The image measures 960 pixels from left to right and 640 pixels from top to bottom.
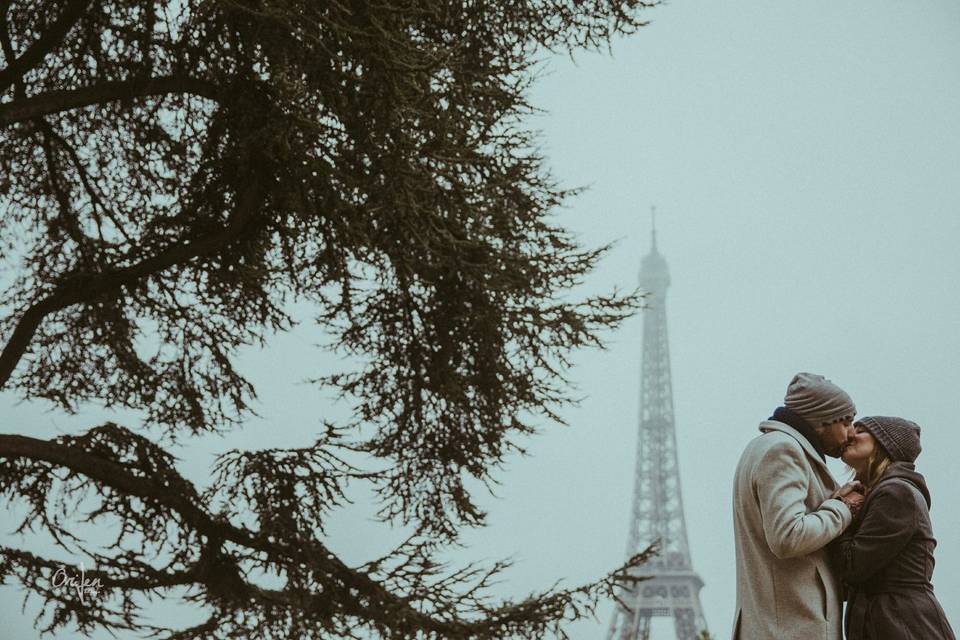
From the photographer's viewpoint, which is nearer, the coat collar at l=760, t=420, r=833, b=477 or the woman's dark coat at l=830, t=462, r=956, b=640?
the woman's dark coat at l=830, t=462, r=956, b=640

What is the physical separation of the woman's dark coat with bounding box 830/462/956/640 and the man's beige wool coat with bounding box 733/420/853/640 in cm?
5

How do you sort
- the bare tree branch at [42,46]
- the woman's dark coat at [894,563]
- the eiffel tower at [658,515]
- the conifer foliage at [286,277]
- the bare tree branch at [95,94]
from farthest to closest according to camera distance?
the eiffel tower at [658,515] < the bare tree branch at [42,46] < the bare tree branch at [95,94] < the conifer foliage at [286,277] < the woman's dark coat at [894,563]

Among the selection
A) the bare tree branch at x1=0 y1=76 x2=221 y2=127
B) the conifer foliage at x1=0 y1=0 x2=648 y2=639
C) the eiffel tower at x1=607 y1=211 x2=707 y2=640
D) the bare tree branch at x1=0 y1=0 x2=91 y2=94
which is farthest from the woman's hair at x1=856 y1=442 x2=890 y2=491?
the eiffel tower at x1=607 y1=211 x2=707 y2=640

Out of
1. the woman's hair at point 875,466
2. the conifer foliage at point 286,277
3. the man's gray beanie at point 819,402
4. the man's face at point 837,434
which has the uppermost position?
the conifer foliage at point 286,277

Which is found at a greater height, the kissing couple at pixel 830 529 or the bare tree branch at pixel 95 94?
the bare tree branch at pixel 95 94

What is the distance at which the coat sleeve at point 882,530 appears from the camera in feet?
7.54

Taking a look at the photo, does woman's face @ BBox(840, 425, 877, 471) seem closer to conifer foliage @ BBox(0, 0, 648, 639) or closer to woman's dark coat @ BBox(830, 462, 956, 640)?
woman's dark coat @ BBox(830, 462, 956, 640)

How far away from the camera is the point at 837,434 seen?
98.3 inches

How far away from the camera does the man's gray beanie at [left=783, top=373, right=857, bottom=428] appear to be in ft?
8.15

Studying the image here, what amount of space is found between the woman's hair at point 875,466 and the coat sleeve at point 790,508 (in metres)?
0.12

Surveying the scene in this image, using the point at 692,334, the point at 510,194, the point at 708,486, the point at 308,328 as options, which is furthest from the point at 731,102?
the point at 510,194

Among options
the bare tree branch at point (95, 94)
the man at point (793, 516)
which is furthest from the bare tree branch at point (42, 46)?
the man at point (793, 516)

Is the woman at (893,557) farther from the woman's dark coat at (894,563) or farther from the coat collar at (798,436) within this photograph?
the coat collar at (798,436)

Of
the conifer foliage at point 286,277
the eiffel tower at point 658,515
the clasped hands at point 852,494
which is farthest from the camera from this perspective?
the eiffel tower at point 658,515
